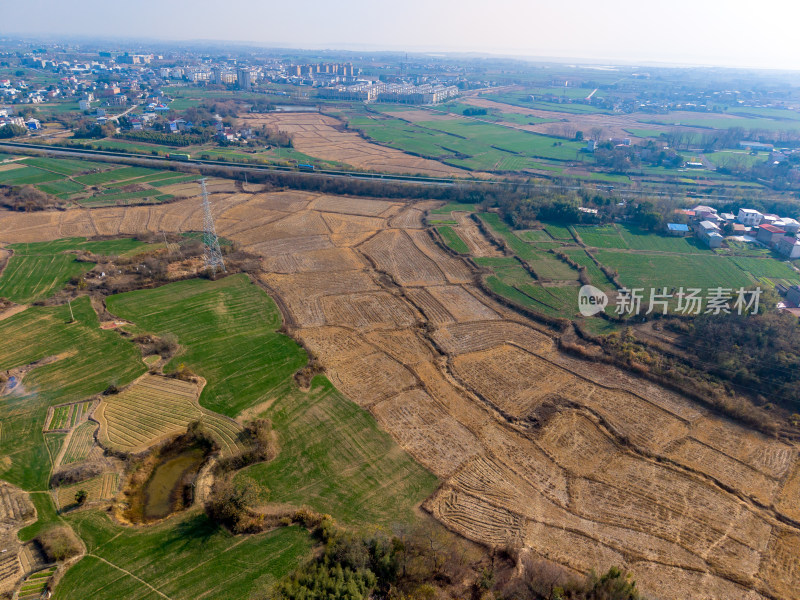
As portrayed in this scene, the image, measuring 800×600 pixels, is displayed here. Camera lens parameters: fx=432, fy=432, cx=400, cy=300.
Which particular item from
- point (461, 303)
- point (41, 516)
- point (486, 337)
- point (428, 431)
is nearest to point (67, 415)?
point (41, 516)

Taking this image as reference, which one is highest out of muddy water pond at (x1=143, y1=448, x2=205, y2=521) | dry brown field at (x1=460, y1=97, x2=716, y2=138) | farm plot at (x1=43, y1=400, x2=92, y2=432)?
dry brown field at (x1=460, y1=97, x2=716, y2=138)

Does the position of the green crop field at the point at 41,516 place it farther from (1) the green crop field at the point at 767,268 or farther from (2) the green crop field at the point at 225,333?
(1) the green crop field at the point at 767,268

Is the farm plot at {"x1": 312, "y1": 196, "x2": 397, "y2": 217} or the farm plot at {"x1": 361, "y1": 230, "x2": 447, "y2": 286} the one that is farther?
the farm plot at {"x1": 312, "y1": 196, "x2": 397, "y2": 217}

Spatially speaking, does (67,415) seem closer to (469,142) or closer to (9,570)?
(9,570)

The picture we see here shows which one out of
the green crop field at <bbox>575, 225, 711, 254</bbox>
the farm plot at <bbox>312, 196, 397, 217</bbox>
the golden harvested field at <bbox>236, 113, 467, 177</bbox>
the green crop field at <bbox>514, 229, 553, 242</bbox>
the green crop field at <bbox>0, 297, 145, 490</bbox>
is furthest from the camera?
the golden harvested field at <bbox>236, 113, 467, 177</bbox>

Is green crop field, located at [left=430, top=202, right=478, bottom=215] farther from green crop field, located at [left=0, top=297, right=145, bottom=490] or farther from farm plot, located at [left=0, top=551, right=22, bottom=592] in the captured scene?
farm plot, located at [left=0, top=551, right=22, bottom=592]

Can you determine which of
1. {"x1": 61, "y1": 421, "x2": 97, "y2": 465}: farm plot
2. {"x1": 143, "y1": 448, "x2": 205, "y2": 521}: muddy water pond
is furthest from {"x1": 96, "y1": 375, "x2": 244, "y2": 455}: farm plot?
{"x1": 143, "y1": 448, "x2": 205, "y2": 521}: muddy water pond
